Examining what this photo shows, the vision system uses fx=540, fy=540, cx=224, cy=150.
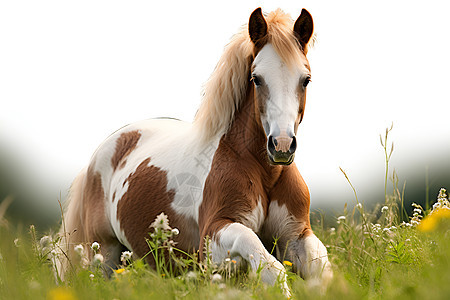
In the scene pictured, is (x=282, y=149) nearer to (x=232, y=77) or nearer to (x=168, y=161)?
(x=232, y=77)

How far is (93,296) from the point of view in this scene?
8.78 ft

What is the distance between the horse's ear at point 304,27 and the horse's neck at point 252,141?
1.84 ft

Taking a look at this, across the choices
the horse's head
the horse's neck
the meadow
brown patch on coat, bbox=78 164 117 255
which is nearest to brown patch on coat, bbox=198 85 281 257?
the horse's neck

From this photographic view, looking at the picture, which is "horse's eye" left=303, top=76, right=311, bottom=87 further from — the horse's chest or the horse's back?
the horse's back

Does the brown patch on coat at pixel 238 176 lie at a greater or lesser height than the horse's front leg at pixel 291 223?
greater

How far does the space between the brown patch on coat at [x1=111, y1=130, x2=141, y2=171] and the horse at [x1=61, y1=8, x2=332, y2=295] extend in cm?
70

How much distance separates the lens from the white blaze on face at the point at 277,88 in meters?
3.80

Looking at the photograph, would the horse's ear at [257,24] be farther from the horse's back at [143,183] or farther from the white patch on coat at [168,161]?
the horse's back at [143,183]

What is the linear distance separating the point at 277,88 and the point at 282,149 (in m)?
0.50

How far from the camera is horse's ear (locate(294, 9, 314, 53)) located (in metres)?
4.29

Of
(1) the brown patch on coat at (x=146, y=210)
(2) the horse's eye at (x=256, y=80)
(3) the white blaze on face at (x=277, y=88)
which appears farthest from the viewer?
(1) the brown patch on coat at (x=146, y=210)

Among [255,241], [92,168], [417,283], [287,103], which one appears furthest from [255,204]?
[92,168]

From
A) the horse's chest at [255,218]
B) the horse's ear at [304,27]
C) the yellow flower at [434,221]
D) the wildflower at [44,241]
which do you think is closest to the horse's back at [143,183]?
the horse's chest at [255,218]

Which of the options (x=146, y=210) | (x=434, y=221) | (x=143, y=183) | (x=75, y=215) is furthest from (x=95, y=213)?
(x=434, y=221)
